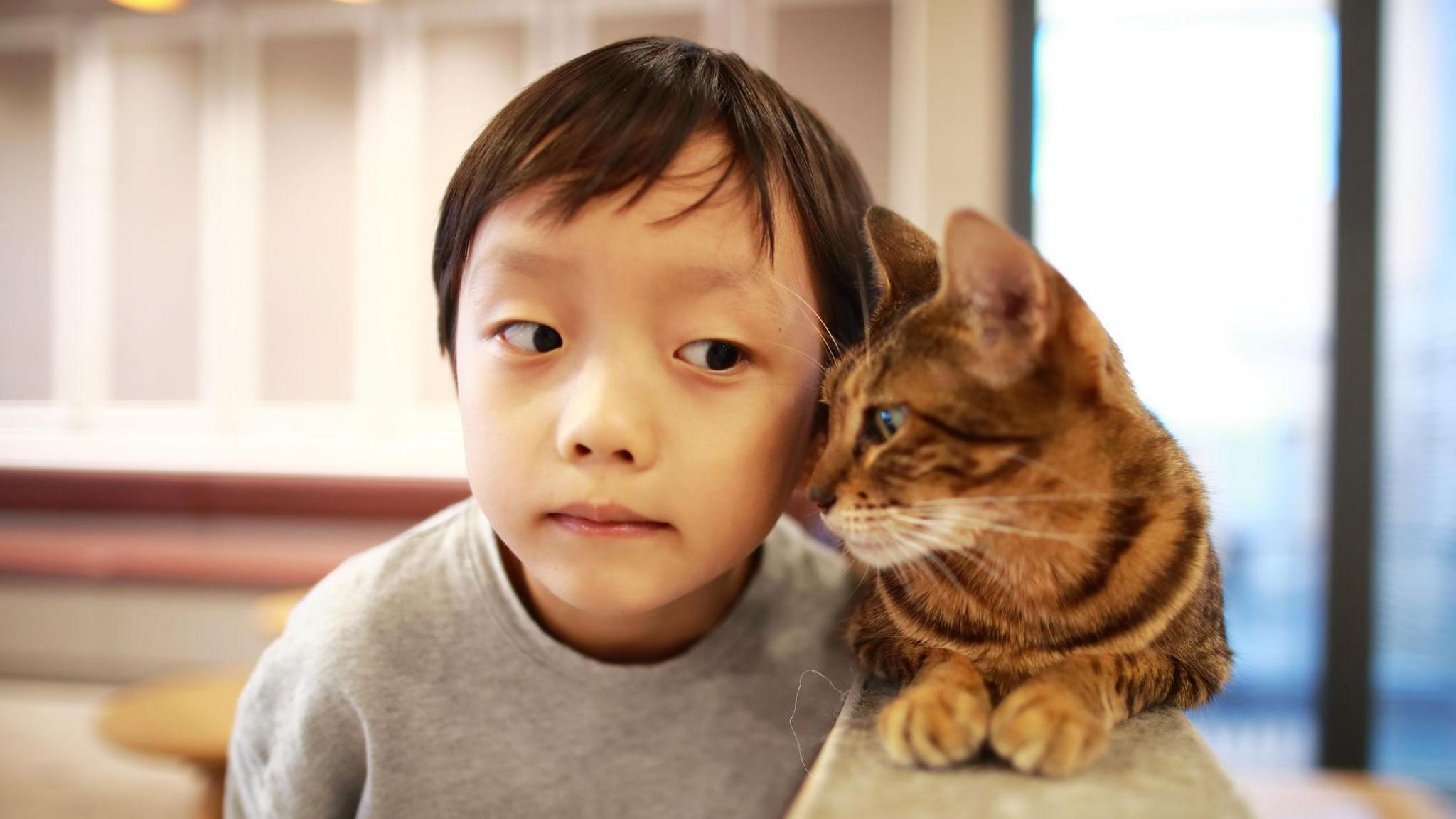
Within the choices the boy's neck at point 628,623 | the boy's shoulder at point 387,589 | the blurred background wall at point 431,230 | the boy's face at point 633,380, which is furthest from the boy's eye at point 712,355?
the blurred background wall at point 431,230

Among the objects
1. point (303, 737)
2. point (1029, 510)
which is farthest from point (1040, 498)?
point (303, 737)

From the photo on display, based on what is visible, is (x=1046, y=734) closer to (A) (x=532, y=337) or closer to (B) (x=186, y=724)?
(A) (x=532, y=337)

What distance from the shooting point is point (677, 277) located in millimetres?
597

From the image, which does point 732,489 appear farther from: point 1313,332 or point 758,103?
point 1313,332

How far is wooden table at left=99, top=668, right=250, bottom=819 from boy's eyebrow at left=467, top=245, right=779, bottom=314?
1.36 m

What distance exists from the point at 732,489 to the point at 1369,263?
249 centimetres

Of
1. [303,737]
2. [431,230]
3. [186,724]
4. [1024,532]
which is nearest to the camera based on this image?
[1024,532]

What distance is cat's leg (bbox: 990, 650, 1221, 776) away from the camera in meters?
0.41

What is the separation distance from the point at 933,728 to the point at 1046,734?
0.05 m

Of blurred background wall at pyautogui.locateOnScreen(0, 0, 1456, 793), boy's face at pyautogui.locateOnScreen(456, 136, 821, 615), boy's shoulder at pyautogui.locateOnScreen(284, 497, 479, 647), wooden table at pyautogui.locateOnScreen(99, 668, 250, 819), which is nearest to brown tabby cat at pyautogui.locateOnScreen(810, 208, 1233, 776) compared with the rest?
boy's face at pyautogui.locateOnScreen(456, 136, 821, 615)

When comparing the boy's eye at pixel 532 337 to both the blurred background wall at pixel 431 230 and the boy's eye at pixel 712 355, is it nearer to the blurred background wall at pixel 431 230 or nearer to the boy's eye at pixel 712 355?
the boy's eye at pixel 712 355

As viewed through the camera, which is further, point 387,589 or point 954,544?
point 387,589

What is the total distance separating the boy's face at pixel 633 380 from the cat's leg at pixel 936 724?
0.71 feet

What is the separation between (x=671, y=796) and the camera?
782 millimetres
